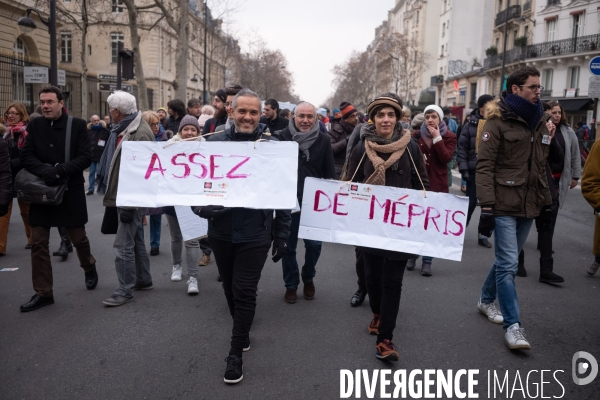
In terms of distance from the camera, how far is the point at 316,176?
5.57 meters

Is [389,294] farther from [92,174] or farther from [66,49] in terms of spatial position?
[66,49]

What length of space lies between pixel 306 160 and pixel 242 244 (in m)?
1.74

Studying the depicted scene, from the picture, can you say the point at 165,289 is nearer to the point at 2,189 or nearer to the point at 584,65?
the point at 2,189

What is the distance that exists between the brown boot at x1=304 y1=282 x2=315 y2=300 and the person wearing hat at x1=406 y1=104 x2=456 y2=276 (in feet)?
5.47

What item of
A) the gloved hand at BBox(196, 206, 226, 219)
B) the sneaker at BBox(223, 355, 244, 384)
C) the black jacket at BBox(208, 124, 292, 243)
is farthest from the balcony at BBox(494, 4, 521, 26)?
the sneaker at BBox(223, 355, 244, 384)

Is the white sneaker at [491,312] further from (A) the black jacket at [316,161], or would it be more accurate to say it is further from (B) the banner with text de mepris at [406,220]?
(A) the black jacket at [316,161]

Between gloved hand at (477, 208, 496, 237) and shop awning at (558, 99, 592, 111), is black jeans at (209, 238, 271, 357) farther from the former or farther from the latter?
shop awning at (558, 99, 592, 111)

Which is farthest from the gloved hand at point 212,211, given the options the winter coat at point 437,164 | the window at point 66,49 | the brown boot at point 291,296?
the window at point 66,49

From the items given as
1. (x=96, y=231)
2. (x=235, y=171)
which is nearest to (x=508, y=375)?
(x=235, y=171)

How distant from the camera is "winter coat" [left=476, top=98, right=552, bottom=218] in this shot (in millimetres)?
4438

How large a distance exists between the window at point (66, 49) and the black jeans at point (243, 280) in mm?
44612

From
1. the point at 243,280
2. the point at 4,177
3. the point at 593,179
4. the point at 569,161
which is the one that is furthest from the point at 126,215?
the point at 569,161

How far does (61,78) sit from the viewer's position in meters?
16.6

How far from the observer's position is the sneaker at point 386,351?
13.4 ft
